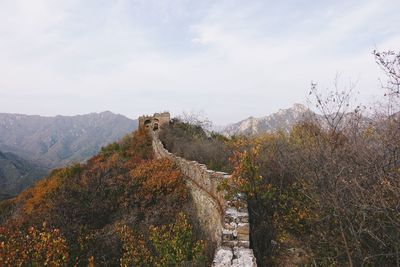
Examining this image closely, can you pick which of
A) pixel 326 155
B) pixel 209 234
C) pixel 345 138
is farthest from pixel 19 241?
pixel 345 138

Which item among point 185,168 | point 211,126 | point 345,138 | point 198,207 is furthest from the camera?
point 211,126

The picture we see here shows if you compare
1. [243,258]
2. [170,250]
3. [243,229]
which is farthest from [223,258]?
[170,250]

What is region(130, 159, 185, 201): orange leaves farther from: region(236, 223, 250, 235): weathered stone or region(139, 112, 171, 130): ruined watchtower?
region(139, 112, 171, 130): ruined watchtower

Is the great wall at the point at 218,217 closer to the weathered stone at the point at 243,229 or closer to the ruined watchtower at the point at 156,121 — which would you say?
the weathered stone at the point at 243,229

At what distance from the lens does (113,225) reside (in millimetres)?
13742

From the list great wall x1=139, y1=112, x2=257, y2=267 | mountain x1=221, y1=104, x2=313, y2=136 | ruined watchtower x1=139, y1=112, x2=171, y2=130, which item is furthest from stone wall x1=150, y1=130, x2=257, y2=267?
ruined watchtower x1=139, y1=112, x2=171, y2=130

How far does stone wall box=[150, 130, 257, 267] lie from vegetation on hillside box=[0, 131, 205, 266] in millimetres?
731

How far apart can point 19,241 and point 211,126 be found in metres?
24.6

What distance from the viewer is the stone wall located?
15.0ft

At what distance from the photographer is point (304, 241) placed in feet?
20.8

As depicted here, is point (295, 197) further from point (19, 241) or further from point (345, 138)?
point (19, 241)

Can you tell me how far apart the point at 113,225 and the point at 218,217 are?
24.6 feet

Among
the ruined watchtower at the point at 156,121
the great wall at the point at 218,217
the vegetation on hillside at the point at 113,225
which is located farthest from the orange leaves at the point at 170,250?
the ruined watchtower at the point at 156,121

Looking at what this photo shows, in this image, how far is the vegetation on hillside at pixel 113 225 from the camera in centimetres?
816
